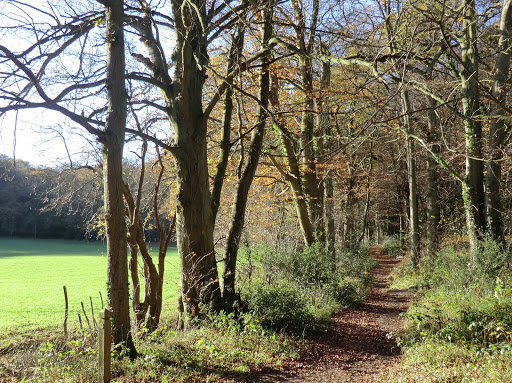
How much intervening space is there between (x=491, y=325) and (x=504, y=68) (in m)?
7.70

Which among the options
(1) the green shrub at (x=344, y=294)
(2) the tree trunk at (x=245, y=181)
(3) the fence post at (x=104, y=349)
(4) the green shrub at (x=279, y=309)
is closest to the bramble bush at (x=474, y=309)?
(4) the green shrub at (x=279, y=309)

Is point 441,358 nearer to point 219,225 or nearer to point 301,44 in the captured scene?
point 301,44

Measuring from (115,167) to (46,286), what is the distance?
81.5 ft

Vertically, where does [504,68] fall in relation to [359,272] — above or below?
above

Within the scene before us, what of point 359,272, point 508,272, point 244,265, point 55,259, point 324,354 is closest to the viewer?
point 324,354

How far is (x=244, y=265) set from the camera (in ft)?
37.6

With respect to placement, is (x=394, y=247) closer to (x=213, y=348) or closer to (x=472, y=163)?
(x=472, y=163)

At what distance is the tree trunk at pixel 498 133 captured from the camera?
1014cm

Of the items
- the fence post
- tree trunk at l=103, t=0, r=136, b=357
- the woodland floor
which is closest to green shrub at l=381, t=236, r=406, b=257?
the woodland floor

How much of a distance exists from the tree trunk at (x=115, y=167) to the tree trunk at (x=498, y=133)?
898cm

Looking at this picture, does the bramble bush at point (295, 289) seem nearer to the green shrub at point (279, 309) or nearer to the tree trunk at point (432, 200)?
the green shrub at point (279, 309)

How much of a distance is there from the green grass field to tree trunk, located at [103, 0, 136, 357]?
9.05 feet

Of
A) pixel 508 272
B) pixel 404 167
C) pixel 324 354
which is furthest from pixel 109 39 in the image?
pixel 404 167

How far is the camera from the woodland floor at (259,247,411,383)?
566 centimetres
